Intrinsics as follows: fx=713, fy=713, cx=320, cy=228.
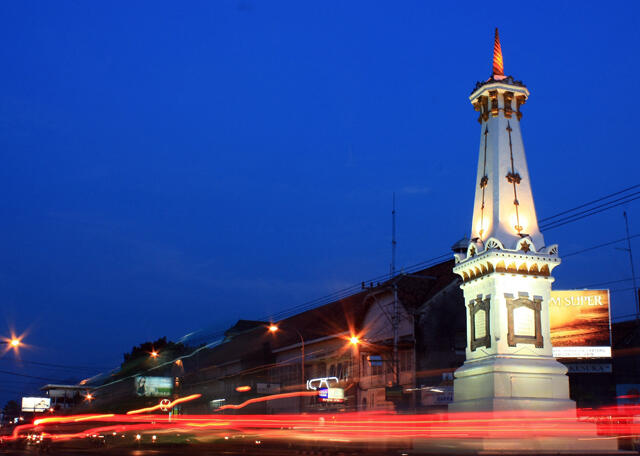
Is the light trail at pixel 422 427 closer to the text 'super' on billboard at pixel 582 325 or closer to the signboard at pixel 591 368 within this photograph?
the signboard at pixel 591 368

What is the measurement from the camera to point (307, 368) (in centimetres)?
6181

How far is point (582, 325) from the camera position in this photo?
39438 millimetres

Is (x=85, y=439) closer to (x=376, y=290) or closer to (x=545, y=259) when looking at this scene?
(x=376, y=290)

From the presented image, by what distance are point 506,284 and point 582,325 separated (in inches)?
549

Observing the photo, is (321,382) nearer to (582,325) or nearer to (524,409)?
(582,325)

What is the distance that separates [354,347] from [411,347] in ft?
22.1

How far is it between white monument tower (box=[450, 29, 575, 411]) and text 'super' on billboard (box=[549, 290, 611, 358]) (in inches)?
468

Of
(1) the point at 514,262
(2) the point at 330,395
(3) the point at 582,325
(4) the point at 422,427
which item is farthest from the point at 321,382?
(1) the point at 514,262

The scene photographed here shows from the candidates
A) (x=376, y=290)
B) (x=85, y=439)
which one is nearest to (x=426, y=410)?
(x=376, y=290)

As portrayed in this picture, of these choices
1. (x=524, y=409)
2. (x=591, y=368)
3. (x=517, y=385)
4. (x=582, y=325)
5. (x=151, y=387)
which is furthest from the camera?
(x=151, y=387)

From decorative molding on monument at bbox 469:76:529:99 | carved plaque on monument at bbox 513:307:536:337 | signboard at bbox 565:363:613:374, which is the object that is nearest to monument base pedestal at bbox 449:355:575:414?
carved plaque on monument at bbox 513:307:536:337

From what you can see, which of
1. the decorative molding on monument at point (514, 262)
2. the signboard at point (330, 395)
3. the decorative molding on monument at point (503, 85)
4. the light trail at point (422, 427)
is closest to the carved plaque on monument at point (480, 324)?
the decorative molding on monument at point (514, 262)

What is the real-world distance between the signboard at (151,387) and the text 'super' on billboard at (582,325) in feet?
154

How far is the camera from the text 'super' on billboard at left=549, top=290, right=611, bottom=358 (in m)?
39.3
